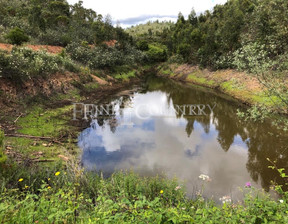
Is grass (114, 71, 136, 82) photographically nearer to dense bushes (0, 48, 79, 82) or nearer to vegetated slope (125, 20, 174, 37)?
dense bushes (0, 48, 79, 82)

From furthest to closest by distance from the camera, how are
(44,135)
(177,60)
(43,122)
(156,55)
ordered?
(156,55)
(177,60)
(43,122)
(44,135)

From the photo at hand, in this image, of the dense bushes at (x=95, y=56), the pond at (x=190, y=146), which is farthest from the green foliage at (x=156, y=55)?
the pond at (x=190, y=146)

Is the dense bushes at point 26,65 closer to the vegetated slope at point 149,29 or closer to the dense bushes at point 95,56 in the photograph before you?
the dense bushes at point 95,56

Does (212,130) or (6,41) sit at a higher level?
(6,41)

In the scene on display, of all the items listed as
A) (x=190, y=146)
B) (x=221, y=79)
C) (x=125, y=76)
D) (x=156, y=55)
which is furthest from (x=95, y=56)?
(x=156, y=55)

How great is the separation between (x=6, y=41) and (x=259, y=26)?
34288 millimetres

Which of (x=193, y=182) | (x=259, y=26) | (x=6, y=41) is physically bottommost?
→ (x=193, y=182)

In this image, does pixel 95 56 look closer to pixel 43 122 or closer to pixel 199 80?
pixel 199 80

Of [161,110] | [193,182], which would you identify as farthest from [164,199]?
[161,110]

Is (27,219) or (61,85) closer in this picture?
(27,219)

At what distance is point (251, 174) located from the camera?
1055 cm

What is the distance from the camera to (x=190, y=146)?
14.0 metres

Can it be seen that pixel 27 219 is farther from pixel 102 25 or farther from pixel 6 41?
pixel 102 25

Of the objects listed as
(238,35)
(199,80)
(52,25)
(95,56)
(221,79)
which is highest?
(52,25)
